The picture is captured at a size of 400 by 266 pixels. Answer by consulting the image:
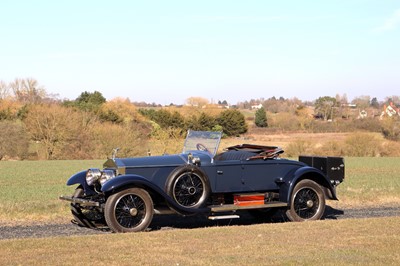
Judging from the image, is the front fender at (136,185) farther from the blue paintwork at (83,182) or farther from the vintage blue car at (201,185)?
the blue paintwork at (83,182)

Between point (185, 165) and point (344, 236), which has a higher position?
point (185, 165)

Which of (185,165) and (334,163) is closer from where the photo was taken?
(185,165)

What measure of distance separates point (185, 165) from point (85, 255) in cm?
331

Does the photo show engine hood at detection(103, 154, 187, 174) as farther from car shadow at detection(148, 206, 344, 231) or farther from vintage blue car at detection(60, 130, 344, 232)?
car shadow at detection(148, 206, 344, 231)

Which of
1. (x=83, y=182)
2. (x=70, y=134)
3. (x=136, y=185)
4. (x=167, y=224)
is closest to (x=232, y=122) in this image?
(x=70, y=134)

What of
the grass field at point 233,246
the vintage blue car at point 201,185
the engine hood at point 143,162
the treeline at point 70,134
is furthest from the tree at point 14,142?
the grass field at point 233,246

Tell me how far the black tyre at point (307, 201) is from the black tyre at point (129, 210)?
2806 mm

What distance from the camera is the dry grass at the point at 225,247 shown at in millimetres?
6910

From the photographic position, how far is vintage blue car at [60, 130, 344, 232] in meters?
9.70

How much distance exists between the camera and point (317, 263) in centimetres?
674

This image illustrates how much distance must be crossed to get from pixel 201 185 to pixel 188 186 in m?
0.23

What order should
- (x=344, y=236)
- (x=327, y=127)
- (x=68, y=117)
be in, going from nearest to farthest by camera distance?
(x=344, y=236) < (x=68, y=117) < (x=327, y=127)

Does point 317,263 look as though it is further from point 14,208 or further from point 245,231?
point 14,208

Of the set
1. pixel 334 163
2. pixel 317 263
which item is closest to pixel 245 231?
pixel 317 263
